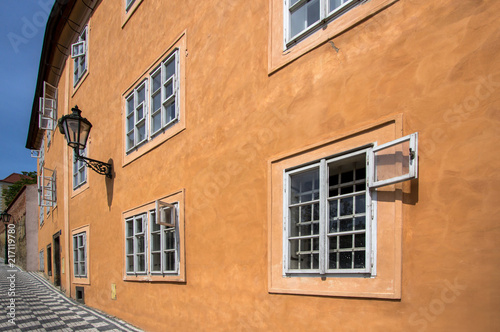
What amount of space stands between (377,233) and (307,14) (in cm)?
255

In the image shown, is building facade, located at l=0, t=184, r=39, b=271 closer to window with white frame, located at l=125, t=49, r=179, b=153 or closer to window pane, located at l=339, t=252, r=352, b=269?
window with white frame, located at l=125, t=49, r=179, b=153

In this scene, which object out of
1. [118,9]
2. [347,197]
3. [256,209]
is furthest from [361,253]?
[118,9]

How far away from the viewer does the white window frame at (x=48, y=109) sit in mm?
14969

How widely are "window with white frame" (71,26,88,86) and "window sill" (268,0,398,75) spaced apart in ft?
28.0

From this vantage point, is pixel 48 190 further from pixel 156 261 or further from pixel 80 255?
pixel 156 261

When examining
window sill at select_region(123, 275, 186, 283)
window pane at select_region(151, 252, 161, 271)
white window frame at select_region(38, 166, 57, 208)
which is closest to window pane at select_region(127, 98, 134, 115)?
window pane at select_region(151, 252, 161, 271)

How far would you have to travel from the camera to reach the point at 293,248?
12.3ft

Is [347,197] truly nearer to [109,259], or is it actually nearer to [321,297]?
[321,297]

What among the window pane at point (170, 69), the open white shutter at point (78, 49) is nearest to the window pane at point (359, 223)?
the window pane at point (170, 69)

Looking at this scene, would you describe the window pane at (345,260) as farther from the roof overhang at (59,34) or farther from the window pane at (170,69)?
the roof overhang at (59,34)

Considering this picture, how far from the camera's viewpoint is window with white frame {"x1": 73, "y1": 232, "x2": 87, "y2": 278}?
10050mm

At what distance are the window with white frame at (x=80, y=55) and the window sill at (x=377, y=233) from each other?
9420mm

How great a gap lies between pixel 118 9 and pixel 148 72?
279cm

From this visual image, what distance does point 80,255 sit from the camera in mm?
10383
